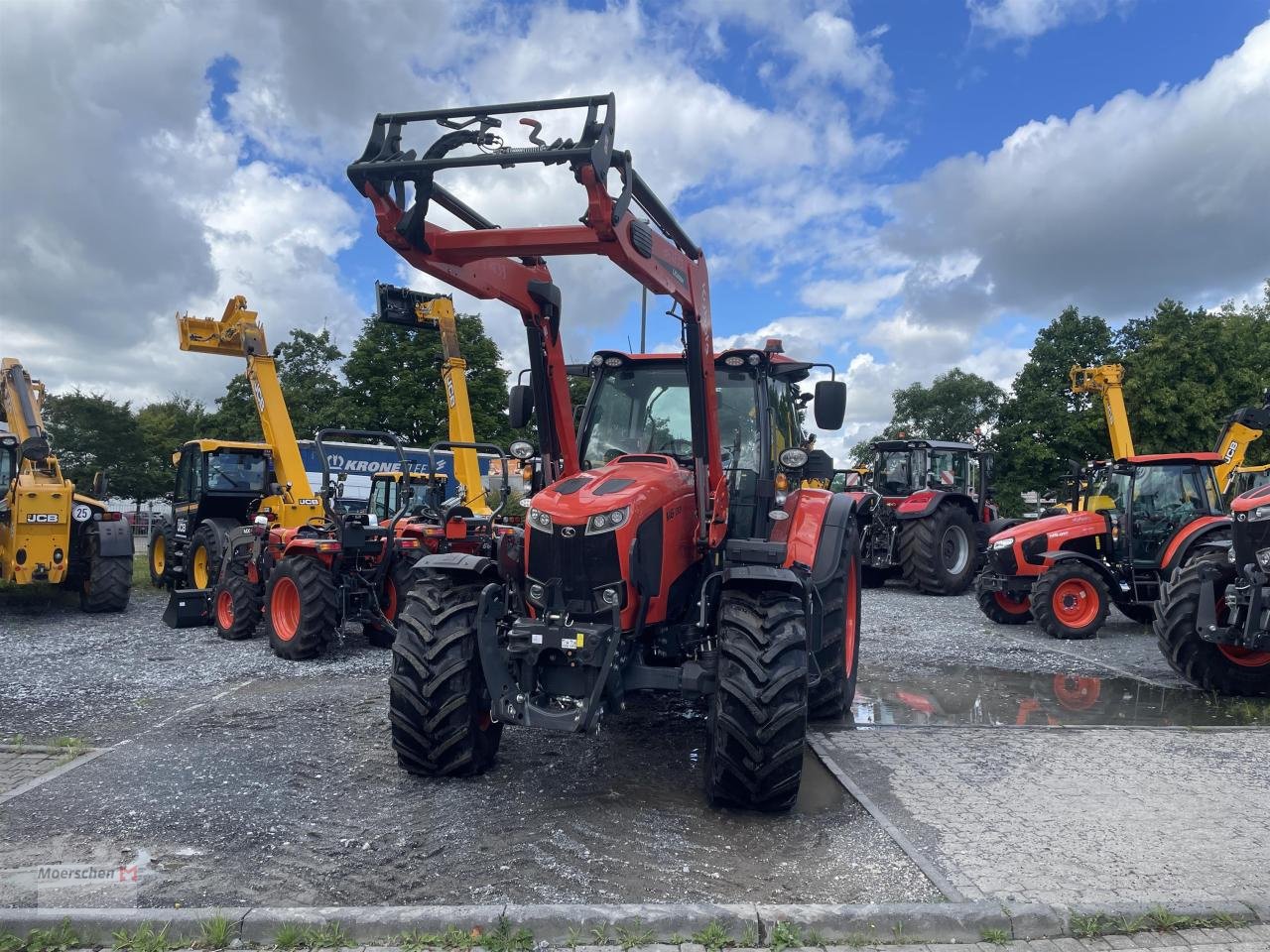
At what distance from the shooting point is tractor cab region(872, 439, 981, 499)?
16.8 m

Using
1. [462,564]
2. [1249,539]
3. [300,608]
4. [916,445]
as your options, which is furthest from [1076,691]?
[916,445]

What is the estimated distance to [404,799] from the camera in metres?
4.94

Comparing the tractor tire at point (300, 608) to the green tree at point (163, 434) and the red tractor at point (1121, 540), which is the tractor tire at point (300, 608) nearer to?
the red tractor at point (1121, 540)

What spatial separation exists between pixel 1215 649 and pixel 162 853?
804 cm

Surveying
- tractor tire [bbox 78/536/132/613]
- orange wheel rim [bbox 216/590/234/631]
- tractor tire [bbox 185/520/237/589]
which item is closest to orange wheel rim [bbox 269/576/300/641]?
orange wheel rim [bbox 216/590/234/631]

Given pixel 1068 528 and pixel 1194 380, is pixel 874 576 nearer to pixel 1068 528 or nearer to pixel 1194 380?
pixel 1068 528

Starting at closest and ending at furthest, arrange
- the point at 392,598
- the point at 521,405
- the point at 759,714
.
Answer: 1. the point at 759,714
2. the point at 521,405
3. the point at 392,598

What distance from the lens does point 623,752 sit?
19.4ft

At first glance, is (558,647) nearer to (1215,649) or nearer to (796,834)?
(796,834)

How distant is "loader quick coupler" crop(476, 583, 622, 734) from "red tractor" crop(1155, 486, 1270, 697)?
5.54m

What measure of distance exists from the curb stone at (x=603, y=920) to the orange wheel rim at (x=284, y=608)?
20.4 feet

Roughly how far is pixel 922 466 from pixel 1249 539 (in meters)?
9.44

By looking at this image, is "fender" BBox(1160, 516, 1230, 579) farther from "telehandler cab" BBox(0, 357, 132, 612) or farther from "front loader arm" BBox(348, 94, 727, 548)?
"telehandler cab" BBox(0, 357, 132, 612)

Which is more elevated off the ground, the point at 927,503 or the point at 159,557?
the point at 927,503
